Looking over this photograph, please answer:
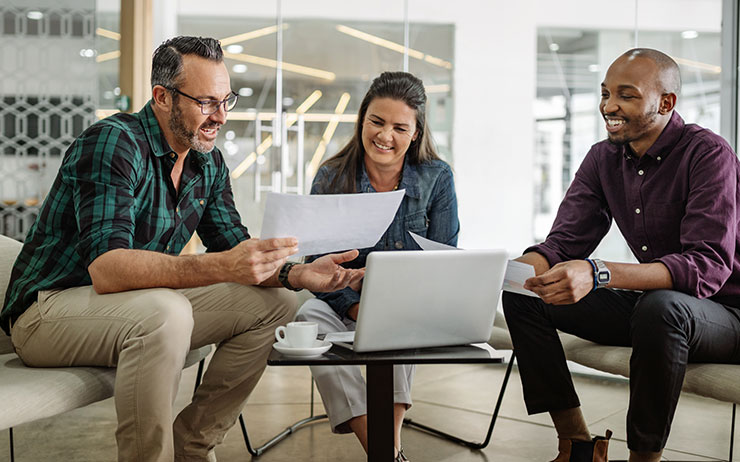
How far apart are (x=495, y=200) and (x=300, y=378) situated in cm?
181

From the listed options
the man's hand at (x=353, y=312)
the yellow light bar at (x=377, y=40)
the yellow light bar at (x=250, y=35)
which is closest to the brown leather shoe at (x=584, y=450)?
the man's hand at (x=353, y=312)

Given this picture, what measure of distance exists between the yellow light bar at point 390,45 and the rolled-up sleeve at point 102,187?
3.06 meters

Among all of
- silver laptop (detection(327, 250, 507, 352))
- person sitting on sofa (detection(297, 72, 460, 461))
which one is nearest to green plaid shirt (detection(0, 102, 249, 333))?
person sitting on sofa (detection(297, 72, 460, 461))

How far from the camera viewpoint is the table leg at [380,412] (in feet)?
4.86

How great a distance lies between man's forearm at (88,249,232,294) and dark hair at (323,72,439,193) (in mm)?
732

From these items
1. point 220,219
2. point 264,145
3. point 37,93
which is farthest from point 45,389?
point 264,145

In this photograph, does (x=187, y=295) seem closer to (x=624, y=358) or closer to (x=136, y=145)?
(x=136, y=145)

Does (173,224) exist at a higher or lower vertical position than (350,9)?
lower

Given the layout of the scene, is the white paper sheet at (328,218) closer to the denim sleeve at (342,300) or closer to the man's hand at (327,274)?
the man's hand at (327,274)

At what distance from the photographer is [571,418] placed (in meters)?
1.93

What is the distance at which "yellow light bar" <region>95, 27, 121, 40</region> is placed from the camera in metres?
3.84

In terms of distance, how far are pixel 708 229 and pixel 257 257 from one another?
A: 46.3 inches

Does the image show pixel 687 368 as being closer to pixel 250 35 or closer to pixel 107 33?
pixel 107 33

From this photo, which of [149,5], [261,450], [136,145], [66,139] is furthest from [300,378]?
[149,5]
